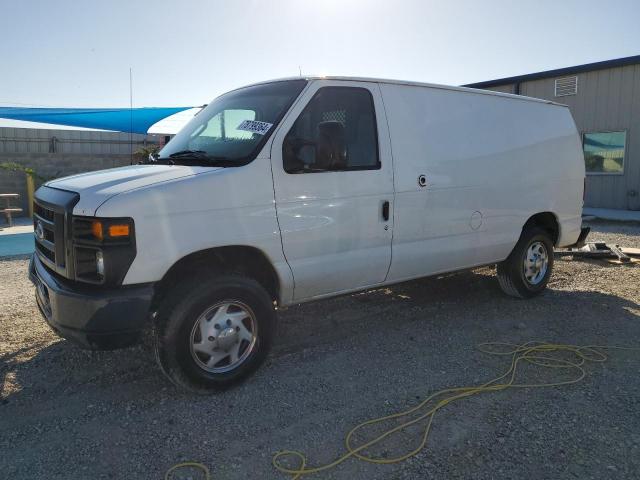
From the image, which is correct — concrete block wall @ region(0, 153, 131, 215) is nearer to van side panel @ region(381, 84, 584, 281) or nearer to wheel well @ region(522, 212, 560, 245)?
van side panel @ region(381, 84, 584, 281)

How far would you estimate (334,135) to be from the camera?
3.82m

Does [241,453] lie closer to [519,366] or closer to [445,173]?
[519,366]

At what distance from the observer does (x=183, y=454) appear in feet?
9.60

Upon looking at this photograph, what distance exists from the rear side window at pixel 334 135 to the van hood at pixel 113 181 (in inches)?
25.0

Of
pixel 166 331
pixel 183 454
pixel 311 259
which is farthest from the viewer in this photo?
pixel 311 259

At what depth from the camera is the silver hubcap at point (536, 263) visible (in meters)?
5.94

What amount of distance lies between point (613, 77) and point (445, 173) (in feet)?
42.5

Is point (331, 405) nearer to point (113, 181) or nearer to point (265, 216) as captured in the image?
point (265, 216)

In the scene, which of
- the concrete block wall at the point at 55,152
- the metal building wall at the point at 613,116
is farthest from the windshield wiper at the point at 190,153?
the metal building wall at the point at 613,116

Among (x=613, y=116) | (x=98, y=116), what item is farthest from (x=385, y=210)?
(x=613, y=116)

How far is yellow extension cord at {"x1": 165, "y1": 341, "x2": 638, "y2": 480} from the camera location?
9.33ft

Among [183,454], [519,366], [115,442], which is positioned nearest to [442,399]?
[519,366]

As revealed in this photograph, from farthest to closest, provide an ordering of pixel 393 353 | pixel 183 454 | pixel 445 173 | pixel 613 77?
pixel 613 77 < pixel 445 173 < pixel 393 353 < pixel 183 454

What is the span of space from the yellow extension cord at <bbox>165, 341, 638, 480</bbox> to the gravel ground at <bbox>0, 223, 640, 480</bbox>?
6cm
